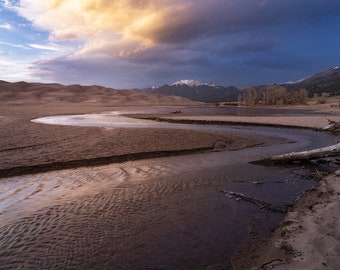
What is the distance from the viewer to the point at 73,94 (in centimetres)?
11544

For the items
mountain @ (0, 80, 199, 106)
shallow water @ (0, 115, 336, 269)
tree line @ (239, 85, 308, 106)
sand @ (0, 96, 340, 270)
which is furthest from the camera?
mountain @ (0, 80, 199, 106)

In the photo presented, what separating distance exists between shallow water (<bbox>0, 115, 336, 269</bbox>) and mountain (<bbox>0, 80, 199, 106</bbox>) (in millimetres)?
86886

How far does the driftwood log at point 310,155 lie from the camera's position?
11.1 meters

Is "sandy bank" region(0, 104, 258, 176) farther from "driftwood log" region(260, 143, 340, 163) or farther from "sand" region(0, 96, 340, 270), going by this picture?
"driftwood log" region(260, 143, 340, 163)

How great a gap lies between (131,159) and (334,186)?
8.15 metres

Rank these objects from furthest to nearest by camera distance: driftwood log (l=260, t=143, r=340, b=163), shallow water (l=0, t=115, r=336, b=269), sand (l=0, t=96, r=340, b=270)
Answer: driftwood log (l=260, t=143, r=340, b=163) < shallow water (l=0, t=115, r=336, b=269) < sand (l=0, t=96, r=340, b=270)

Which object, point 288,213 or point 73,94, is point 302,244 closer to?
point 288,213

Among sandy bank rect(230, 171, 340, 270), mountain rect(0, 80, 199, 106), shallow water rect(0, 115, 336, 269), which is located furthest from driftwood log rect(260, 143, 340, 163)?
mountain rect(0, 80, 199, 106)

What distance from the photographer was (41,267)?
16.1 ft

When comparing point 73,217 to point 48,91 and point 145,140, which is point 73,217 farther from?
point 48,91

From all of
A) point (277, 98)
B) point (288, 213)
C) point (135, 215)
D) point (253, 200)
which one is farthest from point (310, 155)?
point (277, 98)

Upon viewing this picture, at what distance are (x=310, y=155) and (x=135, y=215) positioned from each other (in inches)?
323

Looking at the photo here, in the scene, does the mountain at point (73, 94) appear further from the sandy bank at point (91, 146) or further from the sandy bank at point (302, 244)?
the sandy bank at point (302, 244)

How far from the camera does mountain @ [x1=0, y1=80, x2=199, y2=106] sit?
9856 centimetres
